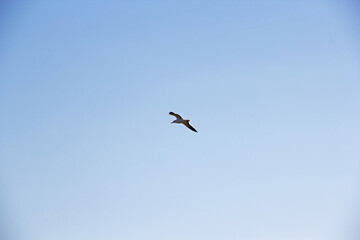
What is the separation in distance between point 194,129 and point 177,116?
2403mm

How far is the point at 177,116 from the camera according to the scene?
331ft

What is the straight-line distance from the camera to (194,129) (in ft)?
334
